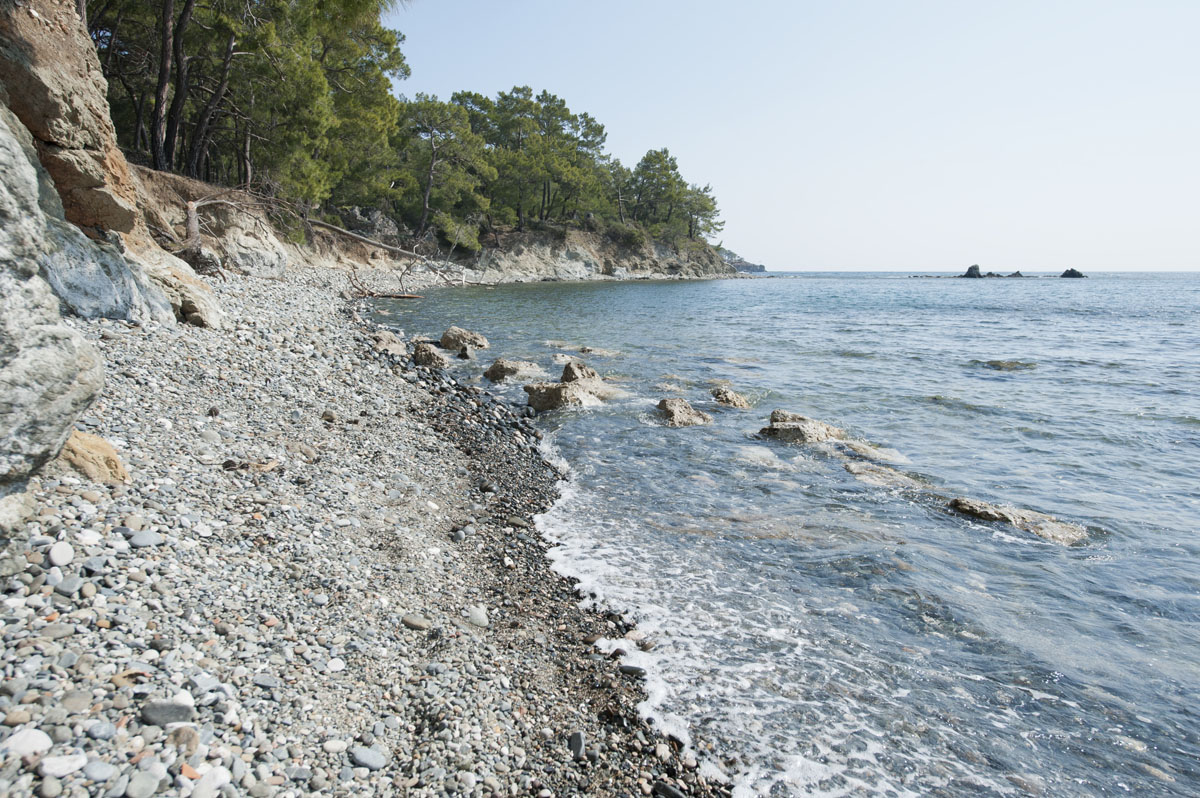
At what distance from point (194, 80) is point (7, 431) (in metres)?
31.6

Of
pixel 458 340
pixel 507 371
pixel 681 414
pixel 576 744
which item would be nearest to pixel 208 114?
pixel 458 340

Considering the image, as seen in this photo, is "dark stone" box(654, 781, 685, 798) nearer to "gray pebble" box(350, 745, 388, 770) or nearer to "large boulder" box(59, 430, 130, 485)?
"gray pebble" box(350, 745, 388, 770)

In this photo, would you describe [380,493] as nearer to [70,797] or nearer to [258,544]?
[258,544]

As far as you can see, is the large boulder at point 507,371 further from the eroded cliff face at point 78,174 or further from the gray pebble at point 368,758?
the gray pebble at point 368,758

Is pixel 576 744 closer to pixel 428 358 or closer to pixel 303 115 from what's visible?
pixel 428 358

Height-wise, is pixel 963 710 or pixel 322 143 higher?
pixel 322 143

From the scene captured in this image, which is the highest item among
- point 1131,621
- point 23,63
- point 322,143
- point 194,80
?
point 194,80

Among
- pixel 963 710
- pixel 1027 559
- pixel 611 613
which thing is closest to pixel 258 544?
pixel 611 613

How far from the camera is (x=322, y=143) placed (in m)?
30.2

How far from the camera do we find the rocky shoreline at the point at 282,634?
3.29 m

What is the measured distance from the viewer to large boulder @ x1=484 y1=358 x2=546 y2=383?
54.1 feet

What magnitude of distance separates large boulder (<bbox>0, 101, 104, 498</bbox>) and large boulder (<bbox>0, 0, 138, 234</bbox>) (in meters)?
7.73

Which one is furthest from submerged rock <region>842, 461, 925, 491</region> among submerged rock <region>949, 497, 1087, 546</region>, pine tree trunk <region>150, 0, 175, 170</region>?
pine tree trunk <region>150, 0, 175, 170</region>

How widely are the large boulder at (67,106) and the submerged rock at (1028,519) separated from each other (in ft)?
50.9
